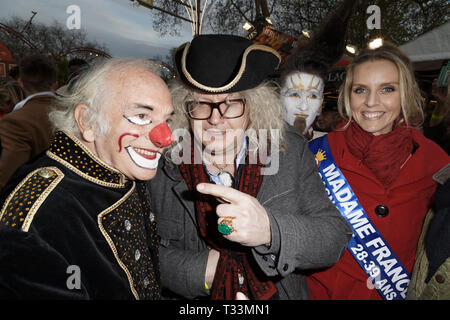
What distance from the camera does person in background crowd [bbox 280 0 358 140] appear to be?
2992 millimetres

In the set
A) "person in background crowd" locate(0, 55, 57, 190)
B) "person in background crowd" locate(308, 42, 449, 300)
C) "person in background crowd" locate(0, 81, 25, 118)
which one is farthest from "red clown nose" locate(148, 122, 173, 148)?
"person in background crowd" locate(0, 81, 25, 118)

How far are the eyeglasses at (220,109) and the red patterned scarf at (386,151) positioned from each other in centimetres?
104

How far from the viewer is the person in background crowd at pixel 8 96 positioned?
4.69 metres

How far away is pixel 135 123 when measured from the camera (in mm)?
1380

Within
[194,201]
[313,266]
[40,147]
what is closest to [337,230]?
[313,266]

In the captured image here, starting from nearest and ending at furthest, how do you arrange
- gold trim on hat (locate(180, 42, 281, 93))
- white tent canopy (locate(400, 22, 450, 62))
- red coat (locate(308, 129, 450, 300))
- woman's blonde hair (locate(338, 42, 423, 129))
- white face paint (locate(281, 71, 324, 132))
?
gold trim on hat (locate(180, 42, 281, 93)), red coat (locate(308, 129, 450, 300)), woman's blonde hair (locate(338, 42, 423, 129)), white face paint (locate(281, 71, 324, 132)), white tent canopy (locate(400, 22, 450, 62))

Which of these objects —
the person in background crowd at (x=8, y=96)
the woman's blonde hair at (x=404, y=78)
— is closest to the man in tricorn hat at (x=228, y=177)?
the woman's blonde hair at (x=404, y=78)

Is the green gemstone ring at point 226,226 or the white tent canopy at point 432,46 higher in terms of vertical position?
the white tent canopy at point 432,46

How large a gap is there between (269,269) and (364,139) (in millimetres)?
1377

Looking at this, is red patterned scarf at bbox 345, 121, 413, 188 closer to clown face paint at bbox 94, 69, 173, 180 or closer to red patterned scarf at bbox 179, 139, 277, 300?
red patterned scarf at bbox 179, 139, 277, 300

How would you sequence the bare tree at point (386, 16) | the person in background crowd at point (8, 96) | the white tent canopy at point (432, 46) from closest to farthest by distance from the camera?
the person in background crowd at point (8, 96) < the white tent canopy at point (432, 46) < the bare tree at point (386, 16)

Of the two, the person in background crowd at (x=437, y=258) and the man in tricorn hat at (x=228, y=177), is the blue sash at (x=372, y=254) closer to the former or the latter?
the person in background crowd at (x=437, y=258)

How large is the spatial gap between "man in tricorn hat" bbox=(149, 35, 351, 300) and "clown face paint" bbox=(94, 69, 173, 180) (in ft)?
1.23
